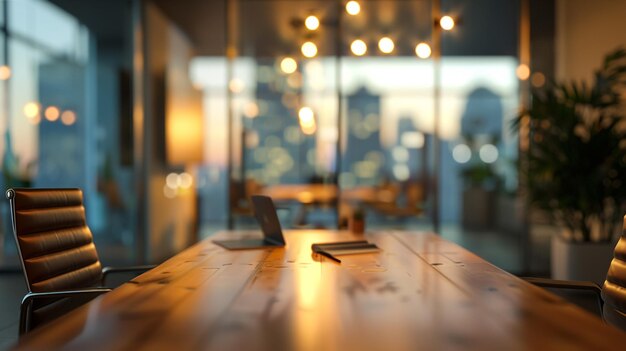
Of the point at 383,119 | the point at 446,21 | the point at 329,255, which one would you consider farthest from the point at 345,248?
the point at 383,119

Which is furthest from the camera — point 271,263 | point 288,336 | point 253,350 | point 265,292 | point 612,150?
point 612,150

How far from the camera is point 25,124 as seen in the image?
6.16m

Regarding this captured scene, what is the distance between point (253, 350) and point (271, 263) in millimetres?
1132

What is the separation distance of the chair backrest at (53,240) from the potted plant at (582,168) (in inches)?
145

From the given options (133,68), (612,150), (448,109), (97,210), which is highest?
(133,68)

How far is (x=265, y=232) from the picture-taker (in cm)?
303

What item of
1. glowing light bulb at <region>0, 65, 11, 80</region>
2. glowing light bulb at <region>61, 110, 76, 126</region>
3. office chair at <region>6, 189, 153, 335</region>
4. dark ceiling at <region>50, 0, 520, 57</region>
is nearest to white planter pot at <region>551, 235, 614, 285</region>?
dark ceiling at <region>50, 0, 520, 57</region>

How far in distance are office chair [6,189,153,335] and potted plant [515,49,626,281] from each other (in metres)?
3.54

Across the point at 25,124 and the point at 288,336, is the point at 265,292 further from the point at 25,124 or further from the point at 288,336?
the point at 25,124

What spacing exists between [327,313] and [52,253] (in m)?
1.41

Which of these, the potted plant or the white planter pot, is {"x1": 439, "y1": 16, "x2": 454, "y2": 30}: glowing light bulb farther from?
the white planter pot

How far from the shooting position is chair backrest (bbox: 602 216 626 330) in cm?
208

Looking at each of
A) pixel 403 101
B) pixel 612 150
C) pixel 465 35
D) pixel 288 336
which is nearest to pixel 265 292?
pixel 288 336

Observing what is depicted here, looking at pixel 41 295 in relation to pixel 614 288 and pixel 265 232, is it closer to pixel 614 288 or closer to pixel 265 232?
pixel 265 232
